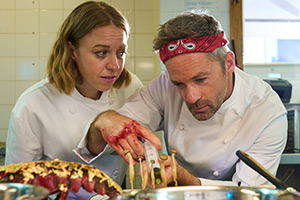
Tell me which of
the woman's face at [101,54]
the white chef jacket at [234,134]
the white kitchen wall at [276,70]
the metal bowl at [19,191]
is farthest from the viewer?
the white kitchen wall at [276,70]

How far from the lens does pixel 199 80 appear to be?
1.49m

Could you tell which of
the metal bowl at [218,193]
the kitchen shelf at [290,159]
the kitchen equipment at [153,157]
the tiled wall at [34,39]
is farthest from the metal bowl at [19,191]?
the tiled wall at [34,39]

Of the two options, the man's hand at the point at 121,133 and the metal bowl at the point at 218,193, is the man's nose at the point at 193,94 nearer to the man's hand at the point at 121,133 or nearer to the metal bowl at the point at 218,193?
the man's hand at the point at 121,133

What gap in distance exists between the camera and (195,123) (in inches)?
67.4

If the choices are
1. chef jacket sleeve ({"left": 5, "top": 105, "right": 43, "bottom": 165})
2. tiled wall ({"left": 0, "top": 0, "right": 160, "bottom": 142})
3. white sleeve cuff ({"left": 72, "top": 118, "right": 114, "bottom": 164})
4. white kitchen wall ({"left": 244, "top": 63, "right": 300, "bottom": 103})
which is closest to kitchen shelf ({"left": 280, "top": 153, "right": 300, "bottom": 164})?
white kitchen wall ({"left": 244, "top": 63, "right": 300, "bottom": 103})

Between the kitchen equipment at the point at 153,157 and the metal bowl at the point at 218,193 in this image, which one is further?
the kitchen equipment at the point at 153,157

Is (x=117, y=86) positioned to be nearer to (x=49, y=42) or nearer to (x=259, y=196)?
(x=259, y=196)

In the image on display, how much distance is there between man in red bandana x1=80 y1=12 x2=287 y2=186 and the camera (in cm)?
146

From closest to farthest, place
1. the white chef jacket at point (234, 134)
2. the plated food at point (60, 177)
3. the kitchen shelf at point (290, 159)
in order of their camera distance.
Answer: the plated food at point (60, 177), the white chef jacket at point (234, 134), the kitchen shelf at point (290, 159)

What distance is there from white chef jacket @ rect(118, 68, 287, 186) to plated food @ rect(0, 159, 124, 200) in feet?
2.67

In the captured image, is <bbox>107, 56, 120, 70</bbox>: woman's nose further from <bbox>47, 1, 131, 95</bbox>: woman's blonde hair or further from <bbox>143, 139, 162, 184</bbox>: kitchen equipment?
<bbox>143, 139, 162, 184</bbox>: kitchen equipment

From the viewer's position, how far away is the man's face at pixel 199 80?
147 centimetres

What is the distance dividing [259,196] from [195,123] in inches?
43.0

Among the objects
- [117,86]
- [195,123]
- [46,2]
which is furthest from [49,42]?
[195,123]
